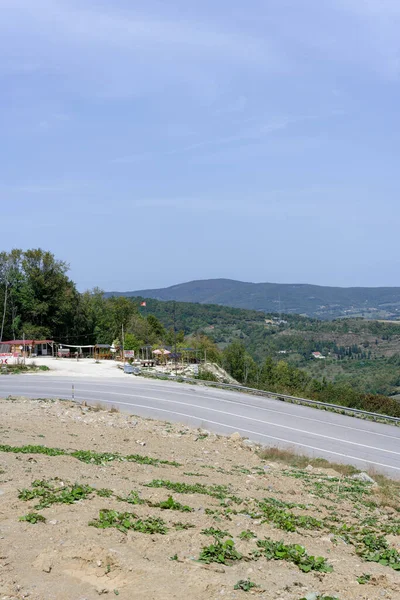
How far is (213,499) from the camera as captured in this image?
10.9m

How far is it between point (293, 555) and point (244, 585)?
1380 mm

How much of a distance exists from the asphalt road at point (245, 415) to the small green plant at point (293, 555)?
47.8ft

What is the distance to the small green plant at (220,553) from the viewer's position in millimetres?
7199

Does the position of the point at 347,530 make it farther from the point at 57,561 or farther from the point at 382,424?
the point at 382,424

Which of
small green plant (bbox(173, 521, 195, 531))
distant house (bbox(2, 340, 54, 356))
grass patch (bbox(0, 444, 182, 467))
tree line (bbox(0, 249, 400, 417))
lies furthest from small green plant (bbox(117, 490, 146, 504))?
tree line (bbox(0, 249, 400, 417))

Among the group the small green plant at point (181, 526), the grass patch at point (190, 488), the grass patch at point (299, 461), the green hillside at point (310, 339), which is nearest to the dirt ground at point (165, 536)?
the small green plant at point (181, 526)

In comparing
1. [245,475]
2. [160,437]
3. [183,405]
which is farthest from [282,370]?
[245,475]

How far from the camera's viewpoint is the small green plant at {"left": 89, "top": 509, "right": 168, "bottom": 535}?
8.10 m

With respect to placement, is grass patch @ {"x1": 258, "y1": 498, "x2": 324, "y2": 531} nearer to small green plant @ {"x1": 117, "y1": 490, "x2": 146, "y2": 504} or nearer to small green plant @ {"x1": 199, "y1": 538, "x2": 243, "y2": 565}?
small green plant @ {"x1": 199, "y1": 538, "x2": 243, "y2": 565}

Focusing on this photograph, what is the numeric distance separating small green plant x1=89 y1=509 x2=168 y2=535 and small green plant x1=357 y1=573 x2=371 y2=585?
99.6 inches

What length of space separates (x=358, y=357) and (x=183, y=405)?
10372cm

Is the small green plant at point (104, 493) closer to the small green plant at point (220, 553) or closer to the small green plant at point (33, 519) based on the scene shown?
the small green plant at point (33, 519)

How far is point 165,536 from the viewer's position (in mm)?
7969

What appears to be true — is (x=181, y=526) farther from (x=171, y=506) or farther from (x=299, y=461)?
(x=299, y=461)
